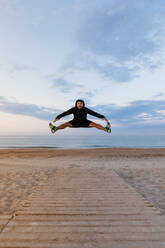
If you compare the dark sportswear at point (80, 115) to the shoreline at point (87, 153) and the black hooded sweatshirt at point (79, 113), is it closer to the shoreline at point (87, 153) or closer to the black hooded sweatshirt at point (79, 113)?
the black hooded sweatshirt at point (79, 113)

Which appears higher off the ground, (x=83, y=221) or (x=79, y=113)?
(x=79, y=113)

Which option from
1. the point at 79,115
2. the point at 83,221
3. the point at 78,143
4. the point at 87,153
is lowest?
the point at 83,221

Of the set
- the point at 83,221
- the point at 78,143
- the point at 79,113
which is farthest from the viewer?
the point at 78,143

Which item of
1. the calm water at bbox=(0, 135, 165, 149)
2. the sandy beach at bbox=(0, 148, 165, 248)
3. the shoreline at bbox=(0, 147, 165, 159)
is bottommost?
the sandy beach at bbox=(0, 148, 165, 248)

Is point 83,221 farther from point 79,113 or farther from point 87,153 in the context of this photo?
point 87,153

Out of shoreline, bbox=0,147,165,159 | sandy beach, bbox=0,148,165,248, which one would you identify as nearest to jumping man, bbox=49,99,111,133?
sandy beach, bbox=0,148,165,248

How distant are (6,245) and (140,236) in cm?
239

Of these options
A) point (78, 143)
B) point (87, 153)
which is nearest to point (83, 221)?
point (87, 153)

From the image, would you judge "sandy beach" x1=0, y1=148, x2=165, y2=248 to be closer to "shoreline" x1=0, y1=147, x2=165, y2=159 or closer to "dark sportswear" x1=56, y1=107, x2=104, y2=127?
"dark sportswear" x1=56, y1=107, x2=104, y2=127

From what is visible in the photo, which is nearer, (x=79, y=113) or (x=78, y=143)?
(x=79, y=113)

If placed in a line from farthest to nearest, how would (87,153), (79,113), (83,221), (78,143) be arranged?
(78,143) < (87,153) < (79,113) < (83,221)

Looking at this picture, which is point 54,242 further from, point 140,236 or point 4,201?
point 4,201

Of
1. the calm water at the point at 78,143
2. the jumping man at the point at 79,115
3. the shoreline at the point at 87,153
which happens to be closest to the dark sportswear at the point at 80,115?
the jumping man at the point at 79,115

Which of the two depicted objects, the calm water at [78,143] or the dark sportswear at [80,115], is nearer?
the dark sportswear at [80,115]
